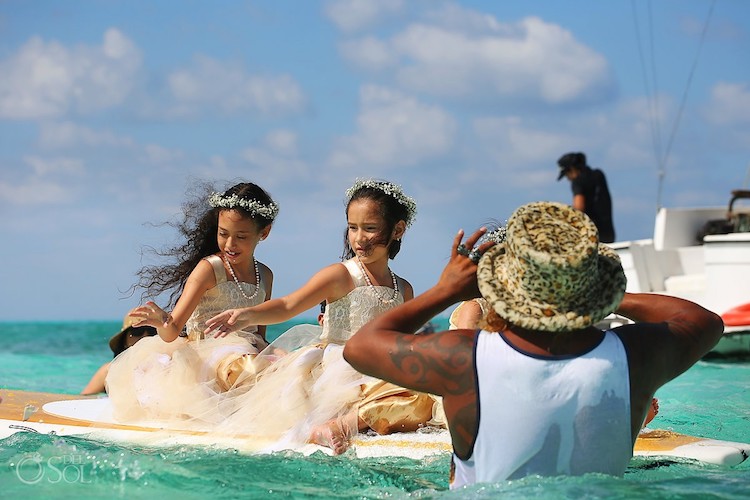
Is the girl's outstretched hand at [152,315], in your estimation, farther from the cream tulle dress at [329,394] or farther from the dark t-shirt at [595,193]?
the dark t-shirt at [595,193]

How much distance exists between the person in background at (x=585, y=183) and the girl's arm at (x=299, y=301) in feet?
23.5

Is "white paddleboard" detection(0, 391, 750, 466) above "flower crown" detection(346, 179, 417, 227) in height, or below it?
below

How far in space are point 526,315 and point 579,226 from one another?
12.3 inches

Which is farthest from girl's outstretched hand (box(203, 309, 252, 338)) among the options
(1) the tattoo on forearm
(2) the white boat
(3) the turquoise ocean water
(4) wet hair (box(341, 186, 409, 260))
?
(2) the white boat

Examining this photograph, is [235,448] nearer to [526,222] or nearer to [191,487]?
[191,487]

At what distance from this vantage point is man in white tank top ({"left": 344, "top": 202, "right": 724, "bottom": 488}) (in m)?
2.57

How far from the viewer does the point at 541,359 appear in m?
2.60

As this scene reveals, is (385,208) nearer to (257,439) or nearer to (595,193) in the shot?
(257,439)

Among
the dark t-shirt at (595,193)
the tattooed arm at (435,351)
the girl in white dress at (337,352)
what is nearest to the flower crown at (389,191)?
the girl in white dress at (337,352)

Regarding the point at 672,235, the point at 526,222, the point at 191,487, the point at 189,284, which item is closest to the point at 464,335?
the point at 526,222

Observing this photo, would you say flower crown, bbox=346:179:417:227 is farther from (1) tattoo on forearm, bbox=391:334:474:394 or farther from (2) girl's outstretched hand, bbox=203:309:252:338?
(1) tattoo on forearm, bbox=391:334:474:394

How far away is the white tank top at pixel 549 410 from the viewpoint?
2611 mm

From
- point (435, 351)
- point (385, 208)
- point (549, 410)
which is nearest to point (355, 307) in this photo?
point (385, 208)

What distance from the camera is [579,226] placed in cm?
264
